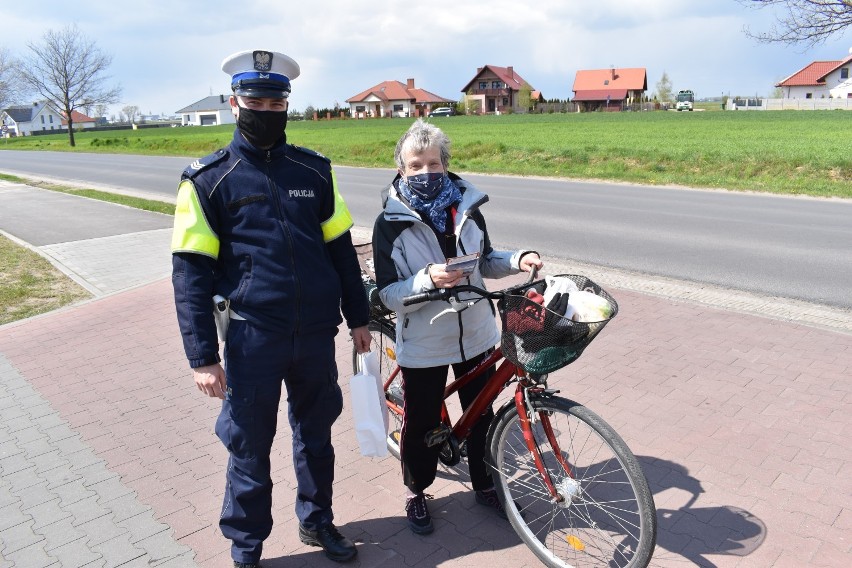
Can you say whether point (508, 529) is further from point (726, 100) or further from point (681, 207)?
point (726, 100)

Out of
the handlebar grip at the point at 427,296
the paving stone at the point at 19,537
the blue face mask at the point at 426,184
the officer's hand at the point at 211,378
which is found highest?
the blue face mask at the point at 426,184

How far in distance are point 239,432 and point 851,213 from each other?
43.1 ft

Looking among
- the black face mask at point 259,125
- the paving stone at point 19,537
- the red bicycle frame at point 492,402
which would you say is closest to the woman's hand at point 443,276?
the red bicycle frame at point 492,402

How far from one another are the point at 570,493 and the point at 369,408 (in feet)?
3.11

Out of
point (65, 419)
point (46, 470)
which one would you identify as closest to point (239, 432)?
point (46, 470)

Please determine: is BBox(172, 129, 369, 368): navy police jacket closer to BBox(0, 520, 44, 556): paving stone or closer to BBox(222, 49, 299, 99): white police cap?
BBox(222, 49, 299, 99): white police cap

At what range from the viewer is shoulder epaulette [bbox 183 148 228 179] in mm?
2660

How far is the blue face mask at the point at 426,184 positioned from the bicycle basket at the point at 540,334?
577 mm

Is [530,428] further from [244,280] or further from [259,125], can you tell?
[259,125]

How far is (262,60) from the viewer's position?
8.85ft

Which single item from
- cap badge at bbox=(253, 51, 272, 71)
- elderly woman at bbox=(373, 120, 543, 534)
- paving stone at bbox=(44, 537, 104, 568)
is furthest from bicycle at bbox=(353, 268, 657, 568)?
paving stone at bbox=(44, 537, 104, 568)

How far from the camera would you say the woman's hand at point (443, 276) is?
2715 millimetres

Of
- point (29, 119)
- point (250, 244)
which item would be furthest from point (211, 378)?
point (29, 119)

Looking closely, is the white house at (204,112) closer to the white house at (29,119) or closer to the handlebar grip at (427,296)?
the white house at (29,119)
